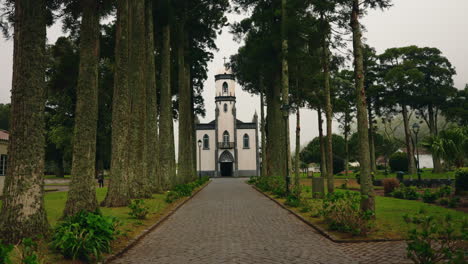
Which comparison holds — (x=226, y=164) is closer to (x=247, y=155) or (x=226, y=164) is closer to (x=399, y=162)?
(x=247, y=155)

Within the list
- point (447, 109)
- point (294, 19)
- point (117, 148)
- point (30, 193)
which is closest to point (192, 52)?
point (294, 19)

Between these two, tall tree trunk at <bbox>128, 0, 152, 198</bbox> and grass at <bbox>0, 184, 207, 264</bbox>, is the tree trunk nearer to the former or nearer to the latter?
tall tree trunk at <bbox>128, 0, 152, 198</bbox>

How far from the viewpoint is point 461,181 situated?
52.1 feet

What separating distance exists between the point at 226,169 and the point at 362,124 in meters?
58.1

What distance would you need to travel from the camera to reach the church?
65.6 metres

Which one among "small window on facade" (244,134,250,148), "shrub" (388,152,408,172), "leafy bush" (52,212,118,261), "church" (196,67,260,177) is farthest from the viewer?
"small window on facade" (244,134,250,148)

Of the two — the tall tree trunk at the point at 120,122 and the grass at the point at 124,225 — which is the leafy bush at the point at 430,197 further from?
the tall tree trunk at the point at 120,122

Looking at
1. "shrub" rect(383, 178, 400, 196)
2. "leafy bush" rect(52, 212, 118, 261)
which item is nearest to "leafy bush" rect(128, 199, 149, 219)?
"leafy bush" rect(52, 212, 118, 261)

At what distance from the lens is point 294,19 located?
1727 cm

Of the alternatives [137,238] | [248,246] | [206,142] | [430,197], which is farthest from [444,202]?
[206,142]

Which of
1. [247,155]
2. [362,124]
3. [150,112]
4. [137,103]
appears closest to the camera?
[362,124]

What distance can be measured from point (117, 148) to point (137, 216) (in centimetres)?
387

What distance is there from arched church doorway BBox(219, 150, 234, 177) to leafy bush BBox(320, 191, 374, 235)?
2226 inches

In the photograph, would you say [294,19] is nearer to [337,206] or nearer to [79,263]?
[337,206]
